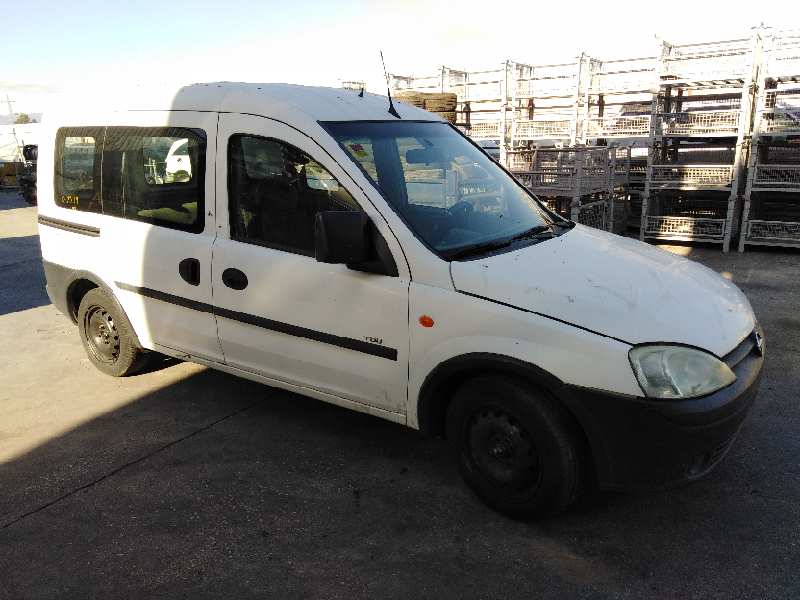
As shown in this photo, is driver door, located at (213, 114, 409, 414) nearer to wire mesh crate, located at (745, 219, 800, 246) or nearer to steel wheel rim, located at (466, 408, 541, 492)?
steel wheel rim, located at (466, 408, 541, 492)

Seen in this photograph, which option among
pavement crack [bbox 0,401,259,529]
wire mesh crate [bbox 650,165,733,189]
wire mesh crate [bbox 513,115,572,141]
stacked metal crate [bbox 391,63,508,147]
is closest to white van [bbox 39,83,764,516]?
pavement crack [bbox 0,401,259,529]

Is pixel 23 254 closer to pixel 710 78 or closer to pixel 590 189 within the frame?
pixel 590 189

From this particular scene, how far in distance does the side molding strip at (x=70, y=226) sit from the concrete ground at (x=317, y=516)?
1.15m

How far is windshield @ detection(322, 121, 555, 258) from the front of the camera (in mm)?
3051

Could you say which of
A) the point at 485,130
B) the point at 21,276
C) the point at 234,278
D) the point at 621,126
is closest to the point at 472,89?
the point at 485,130

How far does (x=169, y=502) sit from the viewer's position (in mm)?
3061

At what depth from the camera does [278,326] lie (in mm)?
3332

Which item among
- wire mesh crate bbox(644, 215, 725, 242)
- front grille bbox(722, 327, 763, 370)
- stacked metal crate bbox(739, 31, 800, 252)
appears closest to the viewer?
front grille bbox(722, 327, 763, 370)

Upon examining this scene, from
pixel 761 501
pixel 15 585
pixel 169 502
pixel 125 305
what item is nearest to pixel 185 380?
pixel 125 305

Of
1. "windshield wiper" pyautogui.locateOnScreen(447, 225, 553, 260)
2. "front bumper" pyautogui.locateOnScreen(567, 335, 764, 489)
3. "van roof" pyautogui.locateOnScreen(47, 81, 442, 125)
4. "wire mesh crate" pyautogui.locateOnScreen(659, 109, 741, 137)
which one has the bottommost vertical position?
"front bumper" pyautogui.locateOnScreen(567, 335, 764, 489)

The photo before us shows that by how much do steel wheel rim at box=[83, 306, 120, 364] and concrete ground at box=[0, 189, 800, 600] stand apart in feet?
1.24

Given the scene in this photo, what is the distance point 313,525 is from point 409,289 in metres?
1.18

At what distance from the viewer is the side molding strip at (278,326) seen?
9.97ft

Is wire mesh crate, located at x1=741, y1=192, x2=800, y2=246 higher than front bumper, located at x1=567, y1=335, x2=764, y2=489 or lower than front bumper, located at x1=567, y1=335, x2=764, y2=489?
higher
